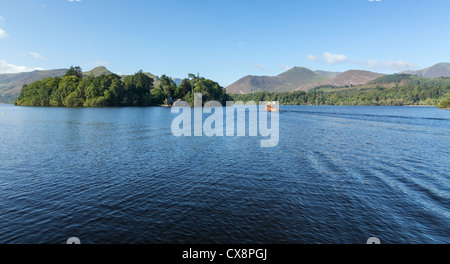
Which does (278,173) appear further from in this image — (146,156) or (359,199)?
(146,156)

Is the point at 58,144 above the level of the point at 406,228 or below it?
above

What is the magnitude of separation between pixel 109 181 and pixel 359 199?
2548cm

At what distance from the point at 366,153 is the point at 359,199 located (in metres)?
22.8

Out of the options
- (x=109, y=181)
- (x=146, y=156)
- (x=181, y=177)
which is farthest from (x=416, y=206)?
(x=146, y=156)

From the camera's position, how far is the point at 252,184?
2419 cm

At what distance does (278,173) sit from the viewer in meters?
28.1

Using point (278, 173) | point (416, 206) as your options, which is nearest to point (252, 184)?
point (278, 173)

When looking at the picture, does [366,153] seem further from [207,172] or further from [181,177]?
[181,177]

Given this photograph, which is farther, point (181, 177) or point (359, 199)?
point (181, 177)

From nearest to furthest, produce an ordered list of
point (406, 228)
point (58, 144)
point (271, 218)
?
point (406, 228) < point (271, 218) < point (58, 144)
